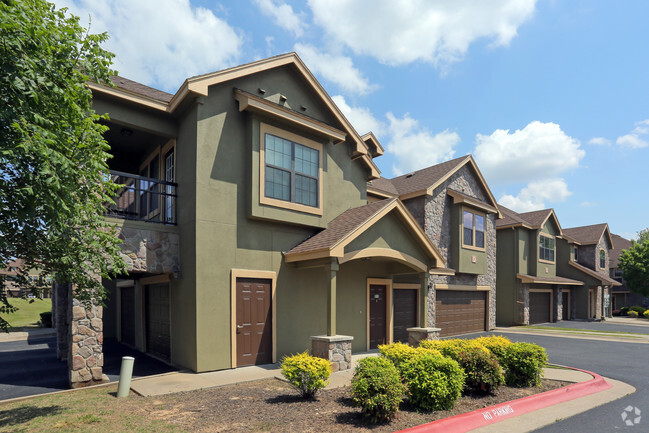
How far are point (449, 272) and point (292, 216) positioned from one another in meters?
8.30

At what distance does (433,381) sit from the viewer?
287 inches

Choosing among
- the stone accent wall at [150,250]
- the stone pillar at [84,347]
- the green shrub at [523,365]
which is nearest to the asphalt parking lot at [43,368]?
the stone pillar at [84,347]

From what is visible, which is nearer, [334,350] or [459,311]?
[334,350]

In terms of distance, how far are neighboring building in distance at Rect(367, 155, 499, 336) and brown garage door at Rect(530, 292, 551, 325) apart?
681cm

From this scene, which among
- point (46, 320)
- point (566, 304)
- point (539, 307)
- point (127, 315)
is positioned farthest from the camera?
point (566, 304)

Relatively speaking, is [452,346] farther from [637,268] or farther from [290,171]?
[637,268]

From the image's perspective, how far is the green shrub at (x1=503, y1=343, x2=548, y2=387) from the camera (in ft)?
29.7

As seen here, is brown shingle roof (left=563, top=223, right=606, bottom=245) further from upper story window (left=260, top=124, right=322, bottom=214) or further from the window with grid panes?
the window with grid panes

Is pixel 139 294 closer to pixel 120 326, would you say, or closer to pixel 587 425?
pixel 120 326

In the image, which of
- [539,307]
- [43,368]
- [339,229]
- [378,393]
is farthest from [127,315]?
[539,307]

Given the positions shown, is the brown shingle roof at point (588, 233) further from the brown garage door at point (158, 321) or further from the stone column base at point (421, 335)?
the brown garage door at point (158, 321)

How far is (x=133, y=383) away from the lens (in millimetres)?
9328

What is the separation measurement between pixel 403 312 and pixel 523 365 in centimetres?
771

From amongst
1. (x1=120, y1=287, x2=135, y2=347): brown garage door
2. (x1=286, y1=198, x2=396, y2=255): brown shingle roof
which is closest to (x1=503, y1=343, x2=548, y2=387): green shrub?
(x1=286, y1=198, x2=396, y2=255): brown shingle roof
